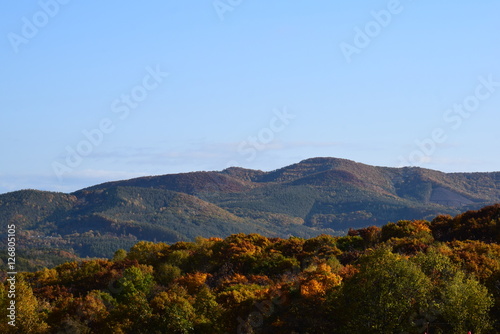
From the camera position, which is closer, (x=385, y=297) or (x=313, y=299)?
(x=385, y=297)

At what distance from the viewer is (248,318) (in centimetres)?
6306

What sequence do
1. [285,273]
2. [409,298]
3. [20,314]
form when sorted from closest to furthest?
[409,298], [20,314], [285,273]

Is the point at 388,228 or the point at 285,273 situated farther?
the point at 388,228

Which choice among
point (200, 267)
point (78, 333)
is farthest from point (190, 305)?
point (200, 267)

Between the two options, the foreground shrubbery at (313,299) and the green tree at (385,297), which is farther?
the foreground shrubbery at (313,299)

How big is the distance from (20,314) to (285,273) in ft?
121

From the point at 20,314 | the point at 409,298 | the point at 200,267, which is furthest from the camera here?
the point at 200,267

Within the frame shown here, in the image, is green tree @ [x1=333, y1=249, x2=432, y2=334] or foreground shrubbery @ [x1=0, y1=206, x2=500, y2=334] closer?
green tree @ [x1=333, y1=249, x2=432, y2=334]

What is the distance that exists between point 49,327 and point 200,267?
4481 cm

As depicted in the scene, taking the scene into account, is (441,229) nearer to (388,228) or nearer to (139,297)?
(388,228)

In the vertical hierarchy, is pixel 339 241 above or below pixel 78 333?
above

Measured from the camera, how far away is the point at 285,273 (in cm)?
9375

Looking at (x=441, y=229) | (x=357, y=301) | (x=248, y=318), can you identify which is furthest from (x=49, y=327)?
(x=441, y=229)

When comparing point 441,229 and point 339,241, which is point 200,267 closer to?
point 339,241
